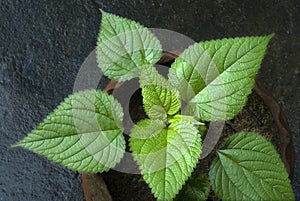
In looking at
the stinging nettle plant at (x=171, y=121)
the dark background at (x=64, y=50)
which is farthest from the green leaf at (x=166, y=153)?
the dark background at (x=64, y=50)

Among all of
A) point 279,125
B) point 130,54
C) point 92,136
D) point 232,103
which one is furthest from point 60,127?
point 279,125

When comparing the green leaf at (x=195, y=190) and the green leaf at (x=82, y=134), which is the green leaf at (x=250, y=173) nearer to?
the green leaf at (x=195, y=190)

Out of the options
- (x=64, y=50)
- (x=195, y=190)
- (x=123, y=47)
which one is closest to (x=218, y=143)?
(x=195, y=190)

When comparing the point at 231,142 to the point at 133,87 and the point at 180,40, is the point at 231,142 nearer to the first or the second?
the point at 133,87

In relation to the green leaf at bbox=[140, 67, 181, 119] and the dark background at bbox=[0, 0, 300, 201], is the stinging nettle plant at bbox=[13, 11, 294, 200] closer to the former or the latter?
the green leaf at bbox=[140, 67, 181, 119]

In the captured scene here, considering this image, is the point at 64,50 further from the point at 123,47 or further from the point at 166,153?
the point at 166,153

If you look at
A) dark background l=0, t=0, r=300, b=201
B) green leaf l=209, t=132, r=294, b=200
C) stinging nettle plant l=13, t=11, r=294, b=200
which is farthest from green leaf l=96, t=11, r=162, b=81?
dark background l=0, t=0, r=300, b=201
